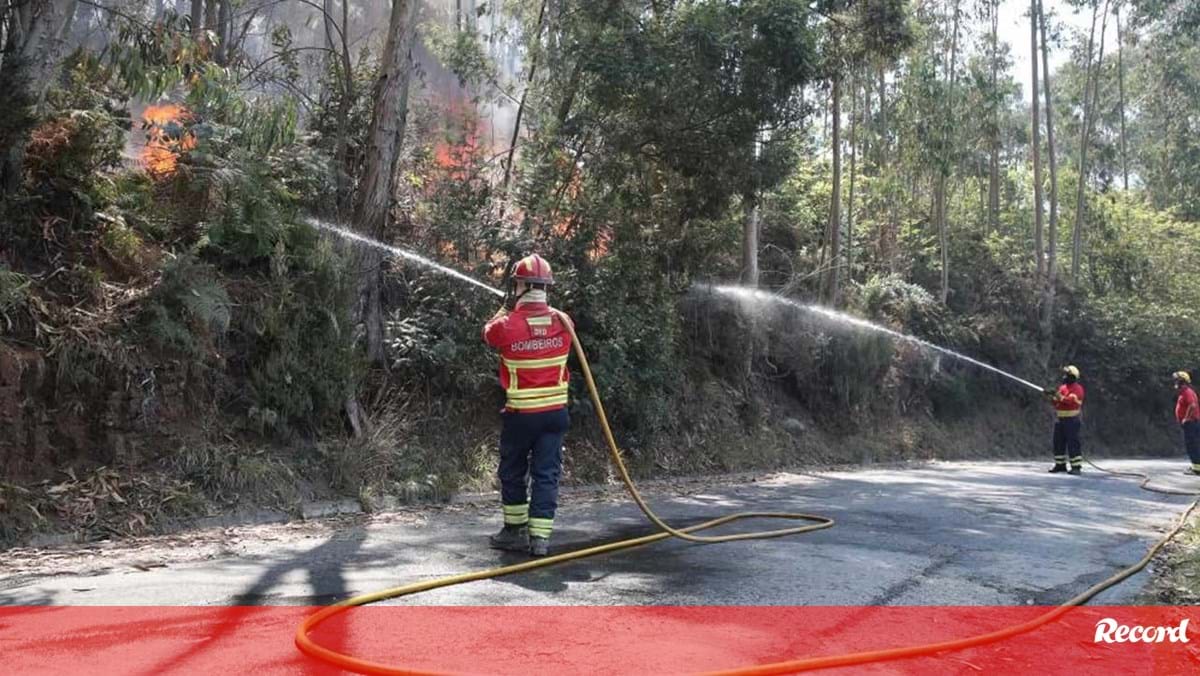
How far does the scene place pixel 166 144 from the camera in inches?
421

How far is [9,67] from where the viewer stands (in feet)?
28.0

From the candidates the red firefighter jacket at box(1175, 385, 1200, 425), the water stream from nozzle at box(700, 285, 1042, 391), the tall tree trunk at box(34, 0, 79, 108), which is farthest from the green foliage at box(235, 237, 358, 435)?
the red firefighter jacket at box(1175, 385, 1200, 425)

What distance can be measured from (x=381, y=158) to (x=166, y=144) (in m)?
2.41

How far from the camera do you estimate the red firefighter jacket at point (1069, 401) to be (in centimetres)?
1628

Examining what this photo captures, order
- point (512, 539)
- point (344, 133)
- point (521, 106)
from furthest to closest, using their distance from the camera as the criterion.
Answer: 1. point (521, 106)
2. point (344, 133)
3. point (512, 539)

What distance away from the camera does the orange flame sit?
10.5 metres

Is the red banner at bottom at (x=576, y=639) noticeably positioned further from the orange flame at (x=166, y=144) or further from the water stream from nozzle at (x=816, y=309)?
the water stream from nozzle at (x=816, y=309)

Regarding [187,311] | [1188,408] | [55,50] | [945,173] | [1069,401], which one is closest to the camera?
[55,50]

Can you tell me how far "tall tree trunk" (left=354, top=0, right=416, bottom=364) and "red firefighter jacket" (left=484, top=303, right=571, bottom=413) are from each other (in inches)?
209

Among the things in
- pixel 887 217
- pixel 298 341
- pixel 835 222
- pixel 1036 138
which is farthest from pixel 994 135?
pixel 298 341

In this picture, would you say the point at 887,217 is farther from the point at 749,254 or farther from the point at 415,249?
the point at 415,249

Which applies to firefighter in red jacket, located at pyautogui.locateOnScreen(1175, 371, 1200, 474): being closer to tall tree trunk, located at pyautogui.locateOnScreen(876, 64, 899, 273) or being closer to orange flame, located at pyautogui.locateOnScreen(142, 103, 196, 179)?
tall tree trunk, located at pyautogui.locateOnScreen(876, 64, 899, 273)

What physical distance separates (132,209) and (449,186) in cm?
496

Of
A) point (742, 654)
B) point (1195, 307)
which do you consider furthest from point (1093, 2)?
point (742, 654)
